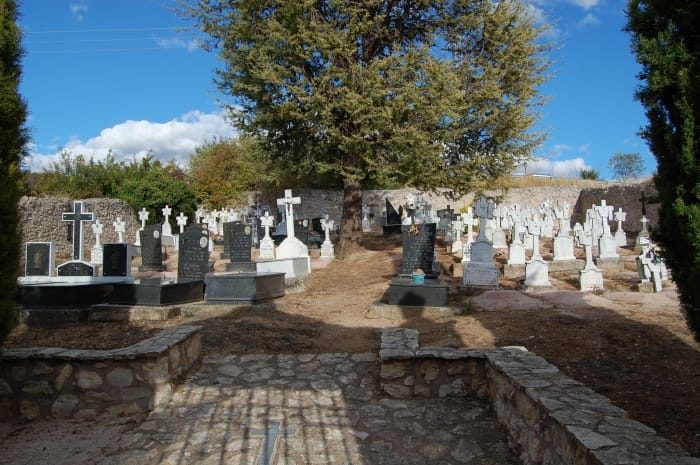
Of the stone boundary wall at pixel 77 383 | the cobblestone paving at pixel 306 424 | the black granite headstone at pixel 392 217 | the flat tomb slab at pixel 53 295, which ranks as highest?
the black granite headstone at pixel 392 217

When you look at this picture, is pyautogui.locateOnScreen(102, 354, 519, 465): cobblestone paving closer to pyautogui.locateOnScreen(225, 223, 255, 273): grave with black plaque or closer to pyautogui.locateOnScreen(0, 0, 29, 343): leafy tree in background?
pyautogui.locateOnScreen(0, 0, 29, 343): leafy tree in background

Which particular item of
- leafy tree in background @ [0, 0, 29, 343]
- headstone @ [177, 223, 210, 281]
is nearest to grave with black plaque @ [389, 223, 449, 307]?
headstone @ [177, 223, 210, 281]

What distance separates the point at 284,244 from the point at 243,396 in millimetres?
9194

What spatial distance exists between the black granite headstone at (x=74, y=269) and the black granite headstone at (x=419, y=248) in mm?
6849

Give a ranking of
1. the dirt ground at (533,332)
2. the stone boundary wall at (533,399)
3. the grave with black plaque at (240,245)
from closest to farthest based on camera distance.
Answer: the stone boundary wall at (533,399)
the dirt ground at (533,332)
the grave with black plaque at (240,245)

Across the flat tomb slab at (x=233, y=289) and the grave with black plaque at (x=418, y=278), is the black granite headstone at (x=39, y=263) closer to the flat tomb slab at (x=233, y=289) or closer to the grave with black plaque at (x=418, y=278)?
the flat tomb slab at (x=233, y=289)

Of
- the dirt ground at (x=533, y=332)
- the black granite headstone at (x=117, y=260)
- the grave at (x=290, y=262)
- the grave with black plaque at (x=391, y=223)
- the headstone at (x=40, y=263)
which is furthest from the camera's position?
the grave with black plaque at (x=391, y=223)

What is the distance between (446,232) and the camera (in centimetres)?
1933

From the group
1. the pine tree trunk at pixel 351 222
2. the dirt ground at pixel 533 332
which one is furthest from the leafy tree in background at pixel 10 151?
the pine tree trunk at pixel 351 222

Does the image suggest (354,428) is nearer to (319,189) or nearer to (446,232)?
(446,232)

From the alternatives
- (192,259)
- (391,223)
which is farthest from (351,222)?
(391,223)

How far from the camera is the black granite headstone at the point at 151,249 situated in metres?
15.6

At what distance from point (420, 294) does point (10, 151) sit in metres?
6.68

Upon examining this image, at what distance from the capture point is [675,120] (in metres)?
3.23
